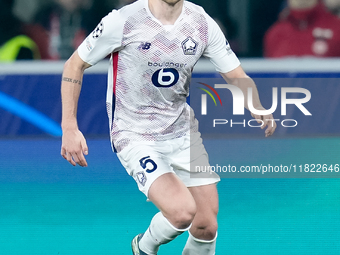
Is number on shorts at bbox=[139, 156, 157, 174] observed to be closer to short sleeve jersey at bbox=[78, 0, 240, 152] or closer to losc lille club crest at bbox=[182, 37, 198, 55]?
short sleeve jersey at bbox=[78, 0, 240, 152]

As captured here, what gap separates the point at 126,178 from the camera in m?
5.12

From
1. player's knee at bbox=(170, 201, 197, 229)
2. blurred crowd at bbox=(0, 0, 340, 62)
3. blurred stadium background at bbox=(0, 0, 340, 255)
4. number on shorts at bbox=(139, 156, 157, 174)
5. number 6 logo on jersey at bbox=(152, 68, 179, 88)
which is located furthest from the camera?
blurred crowd at bbox=(0, 0, 340, 62)

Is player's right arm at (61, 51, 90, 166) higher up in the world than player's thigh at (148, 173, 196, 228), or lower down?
higher up

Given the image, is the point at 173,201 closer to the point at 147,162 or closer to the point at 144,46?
the point at 147,162

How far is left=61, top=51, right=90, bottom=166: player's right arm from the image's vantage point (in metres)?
2.82

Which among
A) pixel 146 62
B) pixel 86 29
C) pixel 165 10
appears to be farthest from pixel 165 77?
pixel 86 29

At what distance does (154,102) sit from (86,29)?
4037mm

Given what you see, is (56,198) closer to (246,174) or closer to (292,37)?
(246,174)

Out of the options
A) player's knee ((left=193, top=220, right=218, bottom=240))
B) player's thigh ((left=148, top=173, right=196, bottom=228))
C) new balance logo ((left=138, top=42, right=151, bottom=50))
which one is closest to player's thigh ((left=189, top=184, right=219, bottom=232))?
player's knee ((left=193, top=220, right=218, bottom=240))

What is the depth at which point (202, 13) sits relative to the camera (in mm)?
3104

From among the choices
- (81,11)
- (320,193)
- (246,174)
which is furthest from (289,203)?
(81,11)

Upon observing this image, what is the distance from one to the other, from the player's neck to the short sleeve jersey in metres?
0.02

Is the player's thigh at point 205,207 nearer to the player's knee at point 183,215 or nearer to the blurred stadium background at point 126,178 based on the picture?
the player's knee at point 183,215

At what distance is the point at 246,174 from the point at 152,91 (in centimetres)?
237
